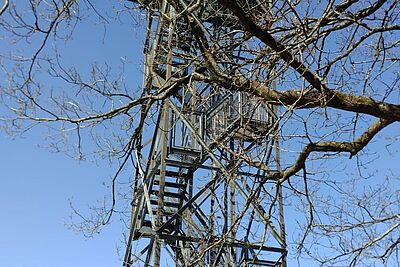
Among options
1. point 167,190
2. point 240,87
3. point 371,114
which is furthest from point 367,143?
point 167,190

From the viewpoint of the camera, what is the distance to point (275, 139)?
5.21m

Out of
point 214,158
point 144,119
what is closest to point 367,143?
point 144,119

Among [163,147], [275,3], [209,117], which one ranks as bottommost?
[275,3]

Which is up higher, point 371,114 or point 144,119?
point 144,119

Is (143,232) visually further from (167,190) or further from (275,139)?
(275,139)

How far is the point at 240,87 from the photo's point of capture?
5293 millimetres

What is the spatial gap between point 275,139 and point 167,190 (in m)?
6.12

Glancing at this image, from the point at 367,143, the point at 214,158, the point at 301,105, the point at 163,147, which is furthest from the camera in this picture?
the point at 163,147

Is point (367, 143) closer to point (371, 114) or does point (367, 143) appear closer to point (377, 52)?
point (371, 114)

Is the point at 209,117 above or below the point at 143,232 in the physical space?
above

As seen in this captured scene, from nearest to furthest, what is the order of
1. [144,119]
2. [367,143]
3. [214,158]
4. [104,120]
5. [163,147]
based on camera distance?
[367,143]
[104,120]
[144,119]
[214,158]
[163,147]

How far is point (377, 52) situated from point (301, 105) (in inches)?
39.7

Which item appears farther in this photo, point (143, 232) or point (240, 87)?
point (143, 232)

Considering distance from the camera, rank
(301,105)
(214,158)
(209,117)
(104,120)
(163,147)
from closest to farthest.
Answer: (301,105)
(104,120)
(214,158)
(163,147)
(209,117)
